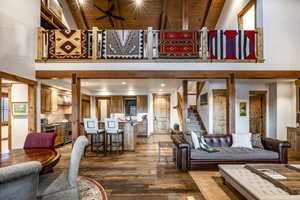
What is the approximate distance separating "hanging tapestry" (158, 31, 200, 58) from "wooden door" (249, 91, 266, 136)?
11.7 feet

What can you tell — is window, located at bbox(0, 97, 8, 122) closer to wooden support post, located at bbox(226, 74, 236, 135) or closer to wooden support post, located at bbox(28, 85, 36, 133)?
wooden support post, located at bbox(28, 85, 36, 133)

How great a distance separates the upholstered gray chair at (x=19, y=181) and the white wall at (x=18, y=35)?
3490 mm

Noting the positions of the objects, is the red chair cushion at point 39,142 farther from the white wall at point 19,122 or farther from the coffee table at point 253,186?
the coffee table at point 253,186

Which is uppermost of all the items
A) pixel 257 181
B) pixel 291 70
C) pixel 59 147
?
pixel 291 70

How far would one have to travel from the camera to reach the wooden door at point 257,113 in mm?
7070

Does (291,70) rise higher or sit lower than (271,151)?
higher

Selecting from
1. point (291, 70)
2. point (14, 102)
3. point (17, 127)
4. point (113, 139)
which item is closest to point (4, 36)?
point (14, 102)

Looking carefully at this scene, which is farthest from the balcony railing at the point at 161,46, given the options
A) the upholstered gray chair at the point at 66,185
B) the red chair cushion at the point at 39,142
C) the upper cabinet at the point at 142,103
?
the upper cabinet at the point at 142,103

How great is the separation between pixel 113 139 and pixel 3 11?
436 cm

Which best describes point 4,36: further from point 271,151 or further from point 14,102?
point 271,151

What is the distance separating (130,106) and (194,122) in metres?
3.76

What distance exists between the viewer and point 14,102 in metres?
4.96

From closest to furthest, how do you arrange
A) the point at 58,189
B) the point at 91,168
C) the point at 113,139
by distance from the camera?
the point at 58,189 < the point at 91,168 < the point at 113,139

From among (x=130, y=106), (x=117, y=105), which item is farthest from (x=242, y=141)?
(x=117, y=105)
